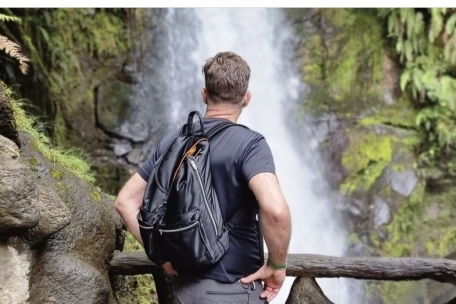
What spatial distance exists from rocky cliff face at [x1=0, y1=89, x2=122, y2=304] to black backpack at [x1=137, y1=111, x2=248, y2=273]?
1.65 ft

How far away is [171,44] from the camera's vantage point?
9086 millimetres

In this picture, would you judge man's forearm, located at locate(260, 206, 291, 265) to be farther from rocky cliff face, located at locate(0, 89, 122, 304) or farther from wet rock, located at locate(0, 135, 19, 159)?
wet rock, located at locate(0, 135, 19, 159)

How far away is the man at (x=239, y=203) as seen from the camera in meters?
1.87

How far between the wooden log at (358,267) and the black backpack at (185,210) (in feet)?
2.56

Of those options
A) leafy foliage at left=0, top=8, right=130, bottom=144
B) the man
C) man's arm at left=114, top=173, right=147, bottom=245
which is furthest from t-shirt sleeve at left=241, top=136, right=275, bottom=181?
leafy foliage at left=0, top=8, right=130, bottom=144

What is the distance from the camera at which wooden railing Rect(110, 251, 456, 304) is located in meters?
2.67

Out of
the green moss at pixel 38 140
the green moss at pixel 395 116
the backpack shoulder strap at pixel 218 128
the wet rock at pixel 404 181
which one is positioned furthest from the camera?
the green moss at pixel 395 116

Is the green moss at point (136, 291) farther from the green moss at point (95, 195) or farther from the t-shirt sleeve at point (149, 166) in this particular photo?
the t-shirt sleeve at point (149, 166)

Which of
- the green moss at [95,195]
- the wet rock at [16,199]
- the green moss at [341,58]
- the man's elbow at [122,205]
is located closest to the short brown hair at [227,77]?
the man's elbow at [122,205]

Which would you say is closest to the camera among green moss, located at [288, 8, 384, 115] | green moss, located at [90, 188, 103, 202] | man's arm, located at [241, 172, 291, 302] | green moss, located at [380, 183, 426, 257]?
man's arm, located at [241, 172, 291, 302]

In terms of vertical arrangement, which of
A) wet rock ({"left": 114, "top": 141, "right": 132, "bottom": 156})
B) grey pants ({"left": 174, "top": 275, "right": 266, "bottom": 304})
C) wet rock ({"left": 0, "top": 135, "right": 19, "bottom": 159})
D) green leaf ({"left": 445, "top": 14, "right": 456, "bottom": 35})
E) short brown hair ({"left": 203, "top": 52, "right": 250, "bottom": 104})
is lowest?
wet rock ({"left": 114, "top": 141, "right": 132, "bottom": 156})

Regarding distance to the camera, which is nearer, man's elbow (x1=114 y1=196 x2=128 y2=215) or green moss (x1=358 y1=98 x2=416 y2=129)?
man's elbow (x1=114 y1=196 x2=128 y2=215)

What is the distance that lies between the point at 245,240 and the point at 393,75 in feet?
26.5

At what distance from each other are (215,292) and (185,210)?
36 cm
